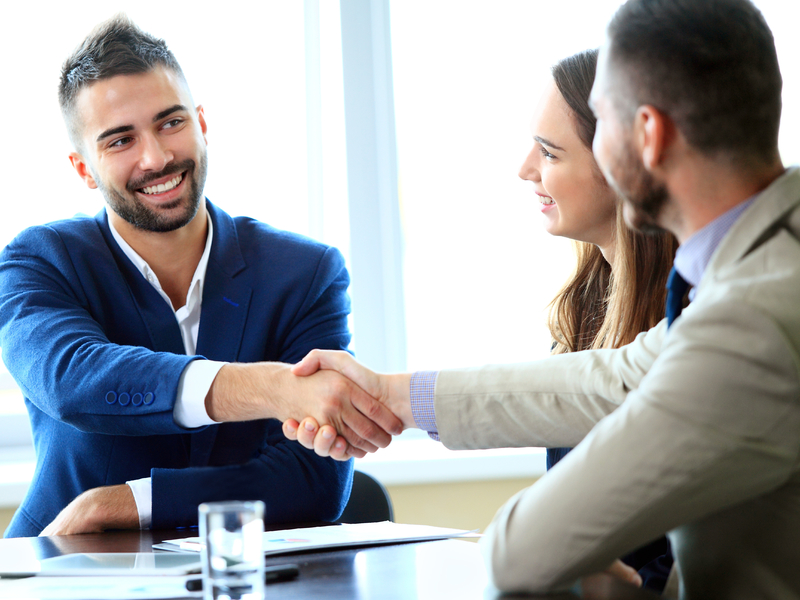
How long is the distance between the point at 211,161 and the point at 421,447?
4.20 ft

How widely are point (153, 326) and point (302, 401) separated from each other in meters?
0.42

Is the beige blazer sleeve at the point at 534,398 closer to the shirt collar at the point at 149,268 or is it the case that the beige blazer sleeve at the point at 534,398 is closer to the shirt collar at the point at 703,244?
the shirt collar at the point at 703,244

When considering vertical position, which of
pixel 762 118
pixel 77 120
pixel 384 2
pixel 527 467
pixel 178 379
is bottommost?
pixel 527 467

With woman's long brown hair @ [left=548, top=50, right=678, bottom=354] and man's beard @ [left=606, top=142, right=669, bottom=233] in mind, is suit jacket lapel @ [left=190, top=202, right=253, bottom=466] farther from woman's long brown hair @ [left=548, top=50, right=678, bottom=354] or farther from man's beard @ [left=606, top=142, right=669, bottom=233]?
man's beard @ [left=606, top=142, right=669, bottom=233]

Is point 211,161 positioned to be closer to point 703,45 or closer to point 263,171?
point 263,171

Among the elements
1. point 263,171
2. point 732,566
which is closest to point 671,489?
point 732,566

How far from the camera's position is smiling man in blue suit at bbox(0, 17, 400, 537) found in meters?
1.53

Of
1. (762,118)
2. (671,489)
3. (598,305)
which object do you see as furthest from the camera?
(598,305)

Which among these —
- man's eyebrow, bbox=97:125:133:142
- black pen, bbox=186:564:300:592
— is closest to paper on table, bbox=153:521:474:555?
black pen, bbox=186:564:300:592

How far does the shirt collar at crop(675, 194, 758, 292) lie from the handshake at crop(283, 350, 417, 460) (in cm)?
72

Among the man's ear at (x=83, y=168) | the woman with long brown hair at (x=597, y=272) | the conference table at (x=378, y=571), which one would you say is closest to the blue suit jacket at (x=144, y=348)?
the man's ear at (x=83, y=168)

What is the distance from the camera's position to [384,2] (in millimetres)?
2955

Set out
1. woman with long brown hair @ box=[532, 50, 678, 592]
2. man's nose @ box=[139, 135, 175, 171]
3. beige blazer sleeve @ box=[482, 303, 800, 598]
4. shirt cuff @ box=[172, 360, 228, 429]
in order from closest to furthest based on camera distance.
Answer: beige blazer sleeve @ box=[482, 303, 800, 598], shirt cuff @ box=[172, 360, 228, 429], woman with long brown hair @ box=[532, 50, 678, 592], man's nose @ box=[139, 135, 175, 171]

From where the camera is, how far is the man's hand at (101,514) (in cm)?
144
